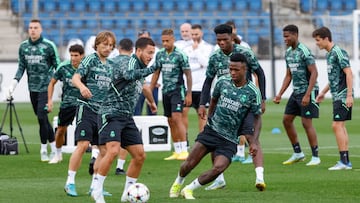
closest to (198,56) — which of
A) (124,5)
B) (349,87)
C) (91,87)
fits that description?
(349,87)

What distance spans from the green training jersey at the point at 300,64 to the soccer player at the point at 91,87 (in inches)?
171

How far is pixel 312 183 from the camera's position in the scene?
14.2m

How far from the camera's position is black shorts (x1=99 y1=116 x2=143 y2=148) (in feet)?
40.2

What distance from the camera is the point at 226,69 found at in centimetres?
1478

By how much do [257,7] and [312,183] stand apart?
28660 millimetres

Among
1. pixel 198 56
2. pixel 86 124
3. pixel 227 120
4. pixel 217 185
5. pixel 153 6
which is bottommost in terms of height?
pixel 217 185

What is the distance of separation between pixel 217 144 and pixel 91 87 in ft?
6.16

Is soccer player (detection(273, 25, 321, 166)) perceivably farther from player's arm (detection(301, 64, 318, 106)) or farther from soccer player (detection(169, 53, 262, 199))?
soccer player (detection(169, 53, 262, 199))

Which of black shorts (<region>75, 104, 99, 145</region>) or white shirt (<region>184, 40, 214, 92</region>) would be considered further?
white shirt (<region>184, 40, 214, 92</region>)

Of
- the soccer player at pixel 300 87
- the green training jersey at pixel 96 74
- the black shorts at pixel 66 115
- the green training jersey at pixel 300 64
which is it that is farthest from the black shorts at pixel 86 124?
the green training jersey at pixel 300 64

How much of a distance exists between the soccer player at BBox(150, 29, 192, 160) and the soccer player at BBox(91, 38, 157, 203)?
18.1 ft

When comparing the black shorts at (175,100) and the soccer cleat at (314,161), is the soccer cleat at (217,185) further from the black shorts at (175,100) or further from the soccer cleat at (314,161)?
the black shorts at (175,100)

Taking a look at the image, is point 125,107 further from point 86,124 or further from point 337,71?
point 337,71

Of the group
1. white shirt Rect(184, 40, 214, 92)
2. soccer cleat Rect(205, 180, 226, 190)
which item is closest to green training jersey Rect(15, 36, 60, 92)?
white shirt Rect(184, 40, 214, 92)
